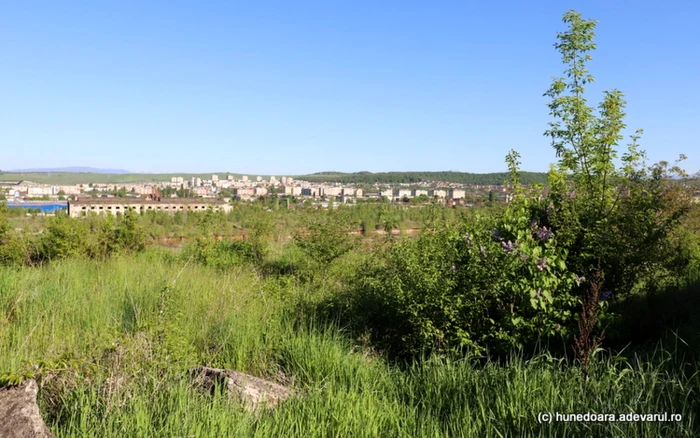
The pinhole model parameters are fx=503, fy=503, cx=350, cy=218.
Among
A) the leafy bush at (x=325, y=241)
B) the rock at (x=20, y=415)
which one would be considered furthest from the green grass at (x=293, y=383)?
the leafy bush at (x=325, y=241)

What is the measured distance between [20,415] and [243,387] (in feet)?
4.87

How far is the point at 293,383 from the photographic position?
4.68 meters

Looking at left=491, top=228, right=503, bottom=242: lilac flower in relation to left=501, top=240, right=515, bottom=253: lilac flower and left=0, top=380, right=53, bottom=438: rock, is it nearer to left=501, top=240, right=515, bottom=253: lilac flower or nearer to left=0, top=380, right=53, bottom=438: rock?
left=501, top=240, right=515, bottom=253: lilac flower

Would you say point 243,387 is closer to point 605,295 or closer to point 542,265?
point 542,265

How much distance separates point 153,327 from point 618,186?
607 centimetres

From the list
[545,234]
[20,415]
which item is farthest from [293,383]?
[545,234]

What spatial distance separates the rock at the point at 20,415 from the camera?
2822 mm

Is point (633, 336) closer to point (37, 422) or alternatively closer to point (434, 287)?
point (434, 287)

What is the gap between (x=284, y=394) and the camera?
417 centimetres

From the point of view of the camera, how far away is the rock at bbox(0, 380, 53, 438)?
9.26ft

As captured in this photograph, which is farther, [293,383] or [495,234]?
[495,234]

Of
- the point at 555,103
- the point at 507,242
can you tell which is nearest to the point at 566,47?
the point at 555,103

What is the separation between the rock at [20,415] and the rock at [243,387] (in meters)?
1.18

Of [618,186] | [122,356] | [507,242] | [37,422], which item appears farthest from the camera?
[618,186]
